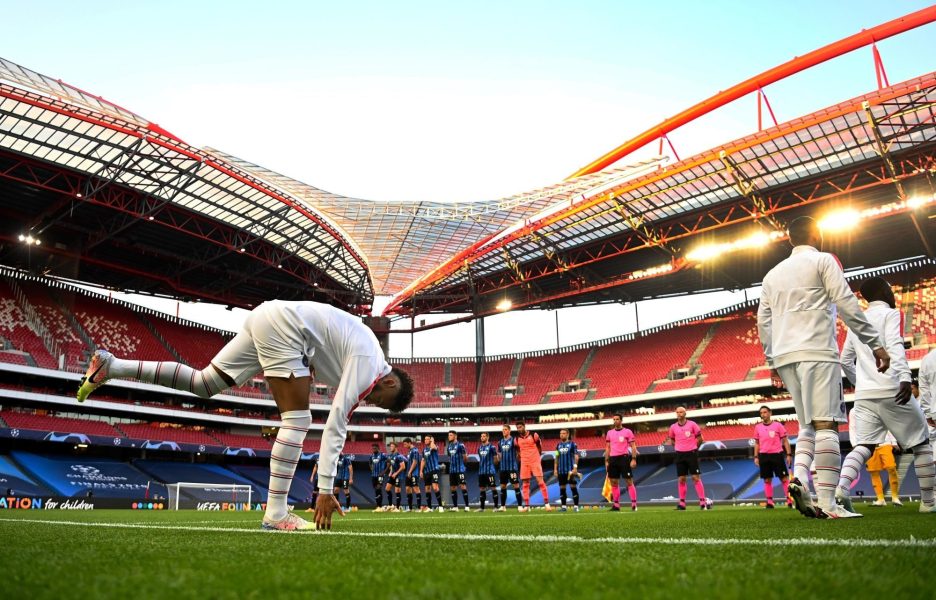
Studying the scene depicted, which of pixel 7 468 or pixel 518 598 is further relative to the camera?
pixel 7 468

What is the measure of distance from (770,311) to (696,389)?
3507 cm

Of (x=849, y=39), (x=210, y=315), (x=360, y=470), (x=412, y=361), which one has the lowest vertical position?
(x=360, y=470)

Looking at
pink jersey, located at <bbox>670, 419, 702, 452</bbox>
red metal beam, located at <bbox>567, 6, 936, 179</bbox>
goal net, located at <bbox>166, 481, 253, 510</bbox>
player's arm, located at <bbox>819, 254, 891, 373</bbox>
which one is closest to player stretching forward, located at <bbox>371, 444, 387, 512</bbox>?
goal net, located at <bbox>166, 481, 253, 510</bbox>

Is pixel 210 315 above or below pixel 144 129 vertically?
below

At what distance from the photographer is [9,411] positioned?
105ft

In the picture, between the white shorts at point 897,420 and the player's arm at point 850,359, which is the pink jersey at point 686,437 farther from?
the player's arm at point 850,359

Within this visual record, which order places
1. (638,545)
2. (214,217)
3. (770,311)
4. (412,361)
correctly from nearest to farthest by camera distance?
(638,545) < (770,311) < (214,217) < (412,361)

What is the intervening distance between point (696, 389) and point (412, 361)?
20.7m

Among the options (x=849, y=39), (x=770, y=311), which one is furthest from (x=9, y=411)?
(x=849, y=39)

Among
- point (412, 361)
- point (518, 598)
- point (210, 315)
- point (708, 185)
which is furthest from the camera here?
point (412, 361)

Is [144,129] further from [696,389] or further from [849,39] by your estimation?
[696,389]

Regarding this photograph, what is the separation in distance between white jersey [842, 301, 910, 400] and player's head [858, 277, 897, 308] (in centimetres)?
6

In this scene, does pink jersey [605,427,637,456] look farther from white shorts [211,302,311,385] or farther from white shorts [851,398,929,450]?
white shorts [211,302,311,385]

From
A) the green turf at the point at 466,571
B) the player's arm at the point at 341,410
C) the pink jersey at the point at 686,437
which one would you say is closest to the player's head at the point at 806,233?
the green turf at the point at 466,571
